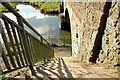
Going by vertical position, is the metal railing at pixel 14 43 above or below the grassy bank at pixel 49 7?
above

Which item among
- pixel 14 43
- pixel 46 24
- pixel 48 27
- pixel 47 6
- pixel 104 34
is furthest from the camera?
pixel 47 6

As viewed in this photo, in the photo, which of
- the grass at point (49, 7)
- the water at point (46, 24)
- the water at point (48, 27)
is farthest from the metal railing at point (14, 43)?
the grass at point (49, 7)

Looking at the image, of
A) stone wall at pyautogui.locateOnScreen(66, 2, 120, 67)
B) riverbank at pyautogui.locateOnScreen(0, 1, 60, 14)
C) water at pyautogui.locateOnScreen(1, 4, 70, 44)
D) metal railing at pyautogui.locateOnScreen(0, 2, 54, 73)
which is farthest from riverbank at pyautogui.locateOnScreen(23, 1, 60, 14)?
metal railing at pyautogui.locateOnScreen(0, 2, 54, 73)

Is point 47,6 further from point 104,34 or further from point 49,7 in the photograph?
point 104,34

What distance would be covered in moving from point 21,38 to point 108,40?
2.11 m

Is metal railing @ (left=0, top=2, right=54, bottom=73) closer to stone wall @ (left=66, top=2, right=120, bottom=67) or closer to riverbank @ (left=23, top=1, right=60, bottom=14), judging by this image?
stone wall @ (left=66, top=2, right=120, bottom=67)

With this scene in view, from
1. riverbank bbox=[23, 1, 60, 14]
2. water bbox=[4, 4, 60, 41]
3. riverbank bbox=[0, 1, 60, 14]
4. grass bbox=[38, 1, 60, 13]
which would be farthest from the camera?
grass bbox=[38, 1, 60, 13]

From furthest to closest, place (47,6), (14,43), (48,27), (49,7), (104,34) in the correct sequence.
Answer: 1. (47,6)
2. (49,7)
3. (48,27)
4. (104,34)
5. (14,43)

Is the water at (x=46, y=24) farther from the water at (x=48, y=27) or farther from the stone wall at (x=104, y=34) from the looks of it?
the stone wall at (x=104, y=34)

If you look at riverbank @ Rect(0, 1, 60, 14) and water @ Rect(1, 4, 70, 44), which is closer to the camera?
water @ Rect(1, 4, 70, 44)

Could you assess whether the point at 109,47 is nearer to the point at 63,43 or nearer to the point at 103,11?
the point at 103,11

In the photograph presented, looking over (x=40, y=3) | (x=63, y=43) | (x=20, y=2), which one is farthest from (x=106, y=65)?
(x=20, y=2)

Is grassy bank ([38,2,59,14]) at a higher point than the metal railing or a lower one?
lower

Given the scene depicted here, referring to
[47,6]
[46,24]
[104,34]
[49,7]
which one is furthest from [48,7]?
[104,34]
